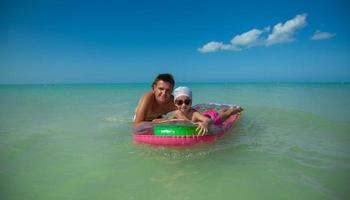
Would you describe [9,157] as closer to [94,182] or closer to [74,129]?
[94,182]

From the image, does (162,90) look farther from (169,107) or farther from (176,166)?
(176,166)

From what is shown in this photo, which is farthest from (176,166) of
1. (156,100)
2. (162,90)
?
(156,100)

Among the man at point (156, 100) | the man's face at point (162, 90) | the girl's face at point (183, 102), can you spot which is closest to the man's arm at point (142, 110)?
the man at point (156, 100)

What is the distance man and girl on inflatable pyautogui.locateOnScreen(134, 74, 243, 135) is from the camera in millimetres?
3918

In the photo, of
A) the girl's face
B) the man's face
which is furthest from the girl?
the man's face

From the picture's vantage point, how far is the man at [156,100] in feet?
14.2

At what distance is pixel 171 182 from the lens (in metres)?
2.68

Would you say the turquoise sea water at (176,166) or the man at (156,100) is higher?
the man at (156,100)

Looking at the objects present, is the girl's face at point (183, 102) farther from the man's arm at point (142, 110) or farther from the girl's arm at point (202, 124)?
the man's arm at point (142, 110)

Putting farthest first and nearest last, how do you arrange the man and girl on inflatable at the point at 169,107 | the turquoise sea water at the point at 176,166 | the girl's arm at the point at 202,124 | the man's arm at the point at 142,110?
the man's arm at the point at 142,110 < the man and girl on inflatable at the point at 169,107 < the girl's arm at the point at 202,124 < the turquoise sea water at the point at 176,166

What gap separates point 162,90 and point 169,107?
0.61 m

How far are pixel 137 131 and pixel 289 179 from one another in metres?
2.30

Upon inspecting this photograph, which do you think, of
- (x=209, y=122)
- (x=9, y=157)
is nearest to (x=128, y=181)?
(x=209, y=122)

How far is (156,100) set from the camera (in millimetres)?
4602
